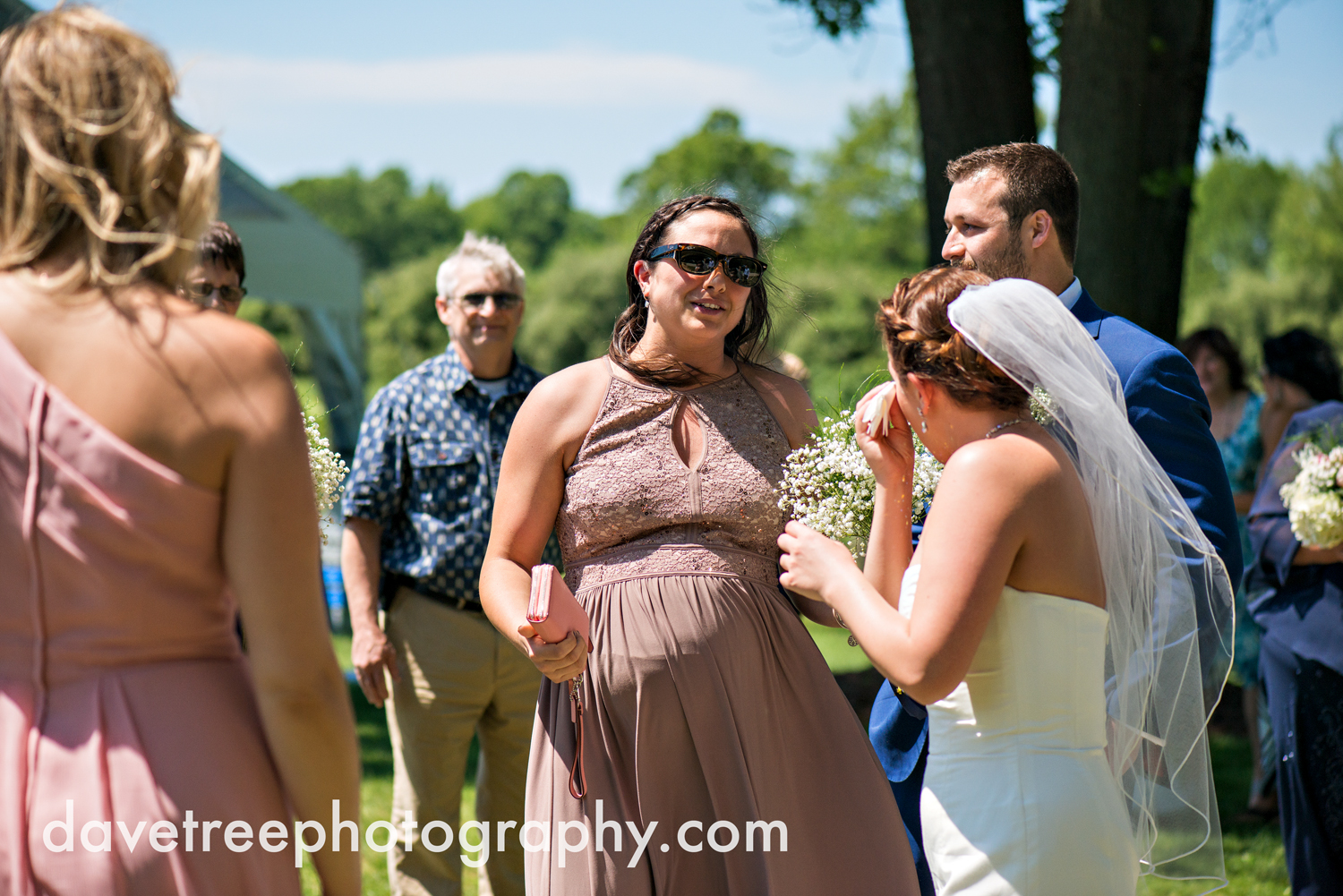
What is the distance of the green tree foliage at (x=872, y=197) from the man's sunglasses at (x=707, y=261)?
52.8 m

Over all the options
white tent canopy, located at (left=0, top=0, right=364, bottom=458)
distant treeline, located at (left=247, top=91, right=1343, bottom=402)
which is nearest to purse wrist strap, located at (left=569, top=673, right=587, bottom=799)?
white tent canopy, located at (left=0, top=0, right=364, bottom=458)

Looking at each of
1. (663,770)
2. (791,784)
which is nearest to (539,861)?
(663,770)

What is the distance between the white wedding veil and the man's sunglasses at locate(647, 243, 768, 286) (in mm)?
924

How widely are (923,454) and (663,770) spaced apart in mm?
1120

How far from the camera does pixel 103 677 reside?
5.82ft

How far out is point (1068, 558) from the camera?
2.35m

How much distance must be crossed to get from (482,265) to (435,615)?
4.97 feet

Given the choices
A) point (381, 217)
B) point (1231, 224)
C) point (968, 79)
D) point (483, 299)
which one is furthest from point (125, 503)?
point (381, 217)

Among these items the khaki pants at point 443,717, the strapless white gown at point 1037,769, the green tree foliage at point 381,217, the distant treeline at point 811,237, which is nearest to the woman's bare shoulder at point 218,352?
the strapless white gown at point 1037,769

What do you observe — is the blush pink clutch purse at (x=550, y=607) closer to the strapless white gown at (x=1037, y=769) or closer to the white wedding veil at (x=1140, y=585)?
the strapless white gown at (x=1037, y=769)

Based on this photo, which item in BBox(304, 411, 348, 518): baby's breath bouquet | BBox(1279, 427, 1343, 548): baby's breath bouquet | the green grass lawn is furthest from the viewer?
the green grass lawn

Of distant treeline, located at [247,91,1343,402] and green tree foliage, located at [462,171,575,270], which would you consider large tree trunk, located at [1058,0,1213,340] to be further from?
green tree foliage, located at [462,171,575,270]

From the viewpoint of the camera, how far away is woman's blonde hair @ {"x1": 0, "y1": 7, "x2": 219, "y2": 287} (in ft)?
5.58

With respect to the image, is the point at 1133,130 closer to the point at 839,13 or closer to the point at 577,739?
the point at 839,13
